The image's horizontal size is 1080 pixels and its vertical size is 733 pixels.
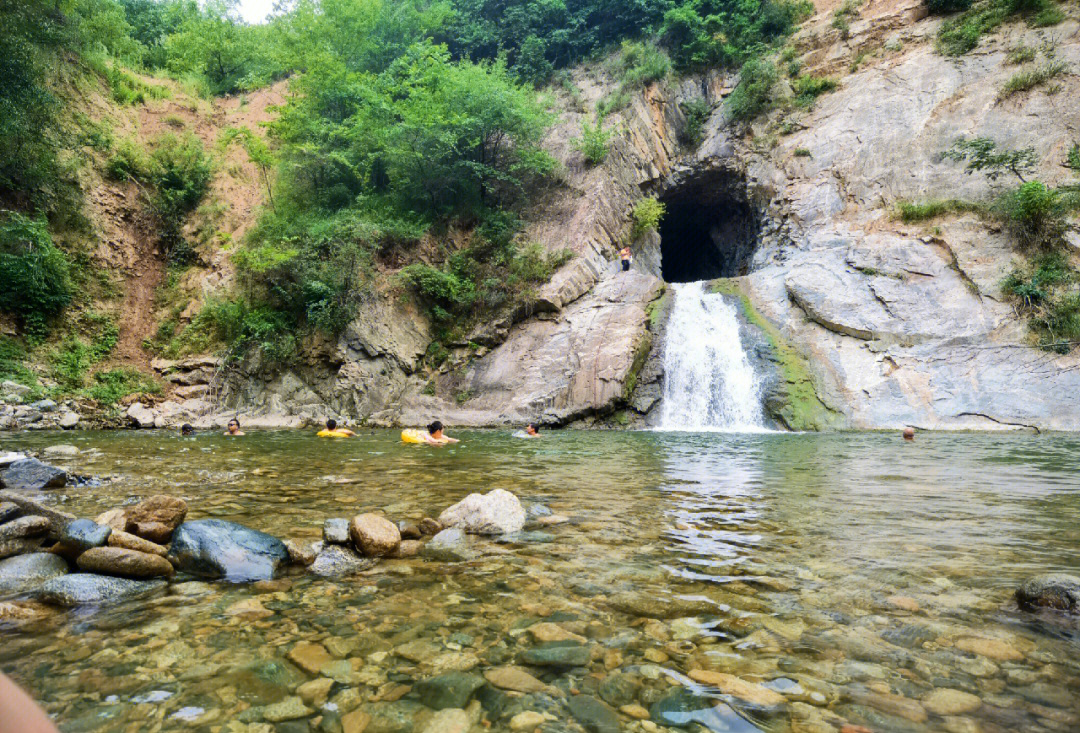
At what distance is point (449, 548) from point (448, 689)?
164 cm

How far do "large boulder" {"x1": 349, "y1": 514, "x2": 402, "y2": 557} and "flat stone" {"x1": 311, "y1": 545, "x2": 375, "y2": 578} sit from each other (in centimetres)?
6

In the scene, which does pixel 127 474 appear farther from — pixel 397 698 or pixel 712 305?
pixel 712 305

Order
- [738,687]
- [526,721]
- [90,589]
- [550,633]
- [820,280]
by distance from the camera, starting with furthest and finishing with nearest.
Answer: [820,280] → [90,589] → [550,633] → [738,687] → [526,721]

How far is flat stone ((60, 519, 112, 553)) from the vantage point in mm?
2975

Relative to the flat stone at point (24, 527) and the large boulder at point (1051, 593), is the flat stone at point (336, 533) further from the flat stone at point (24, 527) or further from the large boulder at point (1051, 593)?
the large boulder at point (1051, 593)

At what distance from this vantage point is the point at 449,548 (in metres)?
3.55

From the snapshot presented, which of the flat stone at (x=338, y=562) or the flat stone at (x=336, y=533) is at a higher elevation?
the flat stone at (x=336, y=533)

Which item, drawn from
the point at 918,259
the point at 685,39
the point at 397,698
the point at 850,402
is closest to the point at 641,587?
the point at 397,698

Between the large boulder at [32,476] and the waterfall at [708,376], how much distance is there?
1253cm

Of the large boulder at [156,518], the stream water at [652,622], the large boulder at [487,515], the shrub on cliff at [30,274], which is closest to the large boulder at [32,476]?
the stream water at [652,622]

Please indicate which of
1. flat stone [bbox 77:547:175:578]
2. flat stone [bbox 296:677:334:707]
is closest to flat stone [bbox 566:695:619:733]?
flat stone [bbox 296:677:334:707]

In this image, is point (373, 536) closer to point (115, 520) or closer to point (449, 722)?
point (115, 520)

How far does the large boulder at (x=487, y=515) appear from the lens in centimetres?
403

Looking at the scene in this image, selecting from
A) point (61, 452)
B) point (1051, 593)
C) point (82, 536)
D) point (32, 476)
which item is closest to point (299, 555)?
point (82, 536)
